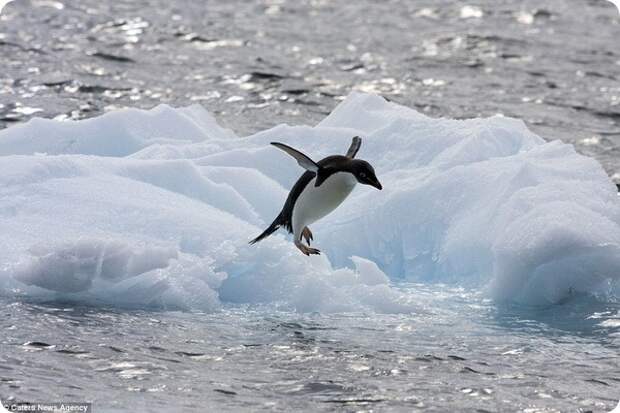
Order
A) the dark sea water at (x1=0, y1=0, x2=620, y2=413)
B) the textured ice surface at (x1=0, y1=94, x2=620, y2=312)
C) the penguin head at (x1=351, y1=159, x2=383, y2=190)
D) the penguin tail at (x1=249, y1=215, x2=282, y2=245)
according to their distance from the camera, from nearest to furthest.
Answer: the dark sea water at (x1=0, y1=0, x2=620, y2=413)
the penguin head at (x1=351, y1=159, x2=383, y2=190)
the penguin tail at (x1=249, y1=215, x2=282, y2=245)
the textured ice surface at (x1=0, y1=94, x2=620, y2=312)

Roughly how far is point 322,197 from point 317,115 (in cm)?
661

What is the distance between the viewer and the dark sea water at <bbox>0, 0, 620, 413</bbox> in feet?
17.9

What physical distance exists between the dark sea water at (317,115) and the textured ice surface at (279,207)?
0.75 ft

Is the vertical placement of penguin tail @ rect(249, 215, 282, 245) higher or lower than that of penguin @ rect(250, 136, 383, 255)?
lower

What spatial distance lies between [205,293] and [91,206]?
3.93 feet

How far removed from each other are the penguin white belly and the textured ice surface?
792mm

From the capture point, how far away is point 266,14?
17.2 meters

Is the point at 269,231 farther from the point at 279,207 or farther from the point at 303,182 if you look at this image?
the point at 279,207

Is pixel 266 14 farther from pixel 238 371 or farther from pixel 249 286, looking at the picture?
pixel 238 371

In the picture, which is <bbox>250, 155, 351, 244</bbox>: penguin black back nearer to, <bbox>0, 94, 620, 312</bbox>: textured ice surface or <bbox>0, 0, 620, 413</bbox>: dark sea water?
<bbox>0, 94, 620, 312</bbox>: textured ice surface

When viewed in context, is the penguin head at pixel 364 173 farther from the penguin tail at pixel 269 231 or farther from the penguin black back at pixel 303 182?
the penguin tail at pixel 269 231

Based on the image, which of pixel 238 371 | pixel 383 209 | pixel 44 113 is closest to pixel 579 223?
pixel 383 209

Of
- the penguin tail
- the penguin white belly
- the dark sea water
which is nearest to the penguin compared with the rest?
the penguin white belly

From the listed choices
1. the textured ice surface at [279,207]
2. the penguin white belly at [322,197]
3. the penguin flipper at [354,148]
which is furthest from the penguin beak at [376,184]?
the textured ice surface at [279,207]
